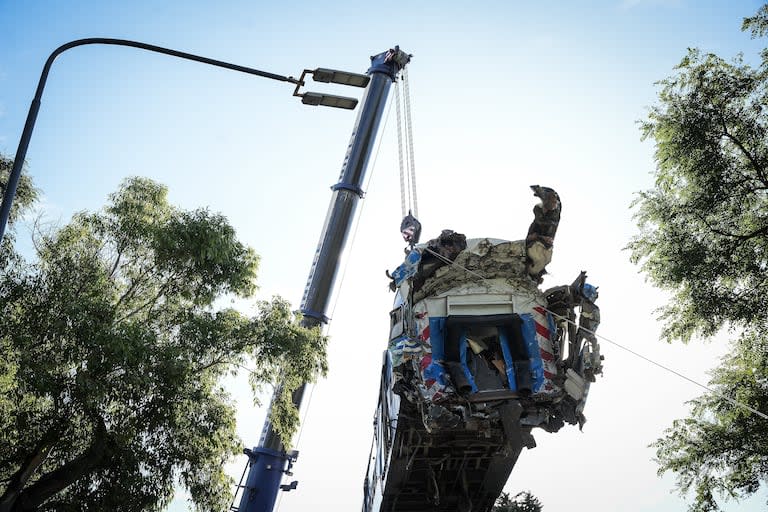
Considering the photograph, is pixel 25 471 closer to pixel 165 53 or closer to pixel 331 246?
pixel 165 53

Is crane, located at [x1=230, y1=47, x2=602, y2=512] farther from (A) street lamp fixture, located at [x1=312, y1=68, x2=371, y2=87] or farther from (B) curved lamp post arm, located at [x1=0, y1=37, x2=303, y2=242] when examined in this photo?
(B) curved lamp post arm, located at [x1=0, y1=37, x2=303, y2=242]

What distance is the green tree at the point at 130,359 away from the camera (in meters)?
10.6

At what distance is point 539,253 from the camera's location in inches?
401

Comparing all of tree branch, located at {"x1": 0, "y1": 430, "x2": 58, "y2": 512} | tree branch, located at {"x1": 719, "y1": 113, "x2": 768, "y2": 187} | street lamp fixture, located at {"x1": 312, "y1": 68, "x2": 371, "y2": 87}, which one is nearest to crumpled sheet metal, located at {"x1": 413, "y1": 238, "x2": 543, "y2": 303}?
street lamp fixture, located at {"x1": 312, "y1": 68, "x2": 371, "y2": 87}

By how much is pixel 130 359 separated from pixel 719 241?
13027mm

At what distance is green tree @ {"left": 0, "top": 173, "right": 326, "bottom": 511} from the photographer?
10.6m

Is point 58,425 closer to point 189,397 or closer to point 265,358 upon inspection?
point 189,397

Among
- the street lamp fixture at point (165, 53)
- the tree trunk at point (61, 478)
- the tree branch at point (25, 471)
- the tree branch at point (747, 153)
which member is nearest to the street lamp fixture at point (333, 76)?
the street lamp fixture at point (165, 53)

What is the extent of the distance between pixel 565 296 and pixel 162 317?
7746 mm

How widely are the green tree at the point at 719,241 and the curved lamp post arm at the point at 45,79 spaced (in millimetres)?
10214

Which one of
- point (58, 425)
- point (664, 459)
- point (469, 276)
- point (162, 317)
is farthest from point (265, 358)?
point (664, 459)

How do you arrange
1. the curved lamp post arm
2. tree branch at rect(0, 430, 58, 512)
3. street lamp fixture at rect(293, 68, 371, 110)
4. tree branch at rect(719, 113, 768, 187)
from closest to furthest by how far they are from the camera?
1. the curved lamp post arm
2. street lamp fixture at rect(293, 68, 371, 110)
3. tree branch at rect(0, 430, 58, 512)
4. tree branch at rect(719, 113, 768, 187)

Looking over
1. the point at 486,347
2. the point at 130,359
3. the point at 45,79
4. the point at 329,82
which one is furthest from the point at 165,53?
the point at 486,347

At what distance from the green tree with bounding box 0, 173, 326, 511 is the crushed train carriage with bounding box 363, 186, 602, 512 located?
11.0ft
